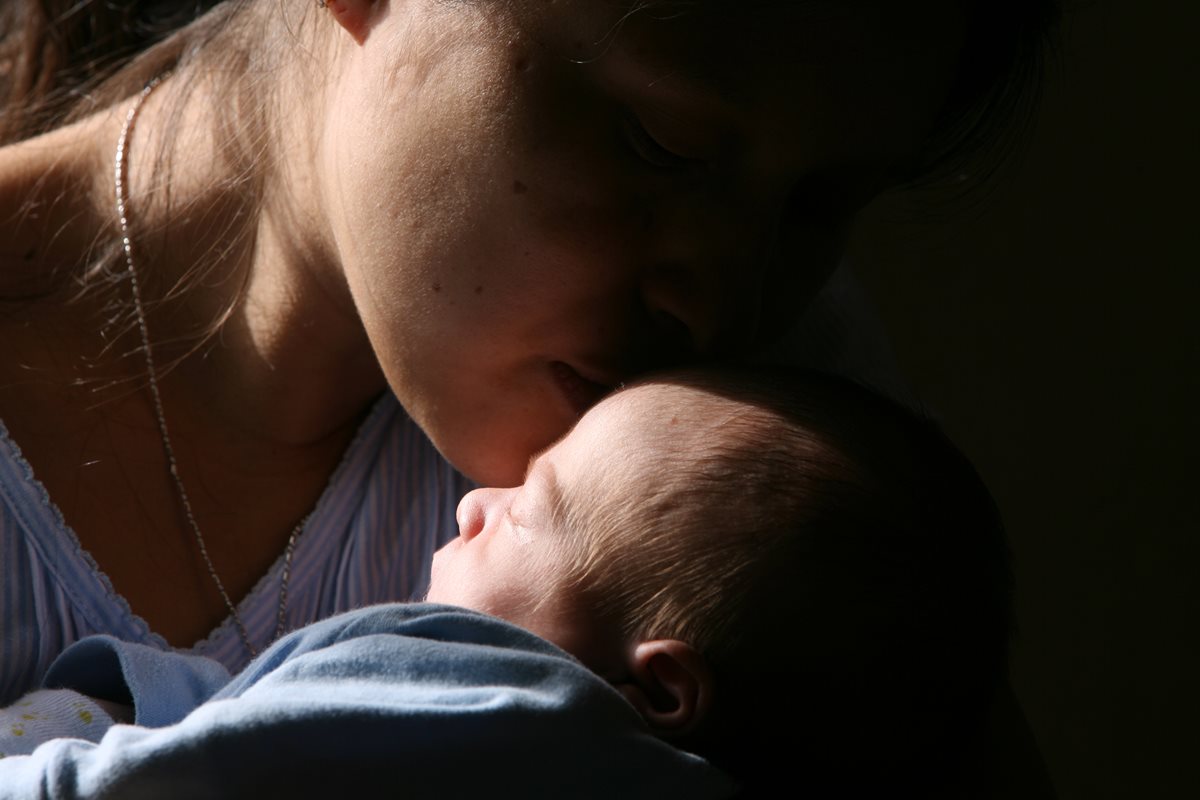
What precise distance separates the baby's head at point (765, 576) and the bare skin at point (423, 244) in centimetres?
11

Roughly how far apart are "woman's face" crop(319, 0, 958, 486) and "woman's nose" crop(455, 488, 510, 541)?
0.07 metres

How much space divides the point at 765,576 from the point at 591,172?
312 mm

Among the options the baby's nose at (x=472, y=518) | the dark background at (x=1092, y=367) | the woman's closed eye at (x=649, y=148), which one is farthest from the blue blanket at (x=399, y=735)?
the dark background at (x=1092, y=367)

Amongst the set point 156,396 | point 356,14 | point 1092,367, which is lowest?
point 1092,367

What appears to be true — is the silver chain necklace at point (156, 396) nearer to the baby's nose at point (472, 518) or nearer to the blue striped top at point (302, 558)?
the blue striped top at point (302, 558)

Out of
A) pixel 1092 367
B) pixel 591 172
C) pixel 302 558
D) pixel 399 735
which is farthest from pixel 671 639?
pixel 1092 367

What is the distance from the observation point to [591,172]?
902mm

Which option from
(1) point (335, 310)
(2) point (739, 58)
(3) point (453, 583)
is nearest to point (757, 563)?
(3) point (453, 583)

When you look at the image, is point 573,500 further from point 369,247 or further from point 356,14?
point 356,14

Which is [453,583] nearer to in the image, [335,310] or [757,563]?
[757,563]

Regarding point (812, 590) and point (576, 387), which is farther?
point (576, 387)

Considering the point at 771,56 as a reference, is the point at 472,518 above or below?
below

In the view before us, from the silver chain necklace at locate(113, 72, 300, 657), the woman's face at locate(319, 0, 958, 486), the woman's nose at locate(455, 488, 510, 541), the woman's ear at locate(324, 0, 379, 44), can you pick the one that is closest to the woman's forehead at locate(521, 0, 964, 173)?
the woman's face at locate(319, 0, 958, 486)

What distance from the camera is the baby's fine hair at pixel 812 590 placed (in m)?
0.83
